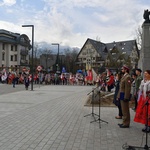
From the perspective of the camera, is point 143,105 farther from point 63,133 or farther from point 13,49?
point 13,49

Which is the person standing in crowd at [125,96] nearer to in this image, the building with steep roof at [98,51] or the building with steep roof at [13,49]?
the building with steep roof at [13,49]

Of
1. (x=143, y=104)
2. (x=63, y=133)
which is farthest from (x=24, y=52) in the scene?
(x=143, y=104)

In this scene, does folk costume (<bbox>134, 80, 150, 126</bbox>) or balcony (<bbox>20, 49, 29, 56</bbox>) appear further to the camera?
balcony (<bbox>20, 49, 29, 56</bbox>)

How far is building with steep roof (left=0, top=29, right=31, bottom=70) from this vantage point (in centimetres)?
6675

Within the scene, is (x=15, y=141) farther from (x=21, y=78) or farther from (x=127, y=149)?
(x=21, y=78)

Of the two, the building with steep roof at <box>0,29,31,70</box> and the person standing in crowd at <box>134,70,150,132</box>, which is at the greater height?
the building with steep roof at <box>0,29,31,70</box>

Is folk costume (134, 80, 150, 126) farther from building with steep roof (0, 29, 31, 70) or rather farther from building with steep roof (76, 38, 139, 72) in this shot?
building with steep roof (76, 38, 139, 72)

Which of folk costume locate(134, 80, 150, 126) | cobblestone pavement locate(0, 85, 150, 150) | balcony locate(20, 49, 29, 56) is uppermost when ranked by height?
balcony locate(20, 49, 29, 56)

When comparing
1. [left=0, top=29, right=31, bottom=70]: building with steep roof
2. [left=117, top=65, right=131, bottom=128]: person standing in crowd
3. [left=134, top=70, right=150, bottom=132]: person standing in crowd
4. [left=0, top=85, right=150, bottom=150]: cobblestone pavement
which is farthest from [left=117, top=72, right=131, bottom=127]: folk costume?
[left=0, top=29, right=31, bottom=70]: building with steep roof

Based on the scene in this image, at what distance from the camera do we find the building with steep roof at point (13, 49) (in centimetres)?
6675

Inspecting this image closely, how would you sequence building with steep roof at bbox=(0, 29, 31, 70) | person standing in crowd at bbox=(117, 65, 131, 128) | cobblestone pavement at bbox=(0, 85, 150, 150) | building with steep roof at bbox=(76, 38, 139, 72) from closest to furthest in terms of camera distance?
cobblestone pavement at bbox=(0, 85, 150, 150), person standing in crowd at bbox=(117, 65, 131, 128), building with steep roof at bbox=(0, 29, 31, 70), building with steep roof at bbox=(76, 38, 139, 72)

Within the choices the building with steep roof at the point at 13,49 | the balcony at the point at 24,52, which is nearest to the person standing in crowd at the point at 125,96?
the building with steep roof at the point at 13,49

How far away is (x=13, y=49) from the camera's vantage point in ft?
236

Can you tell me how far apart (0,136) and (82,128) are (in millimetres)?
2455
